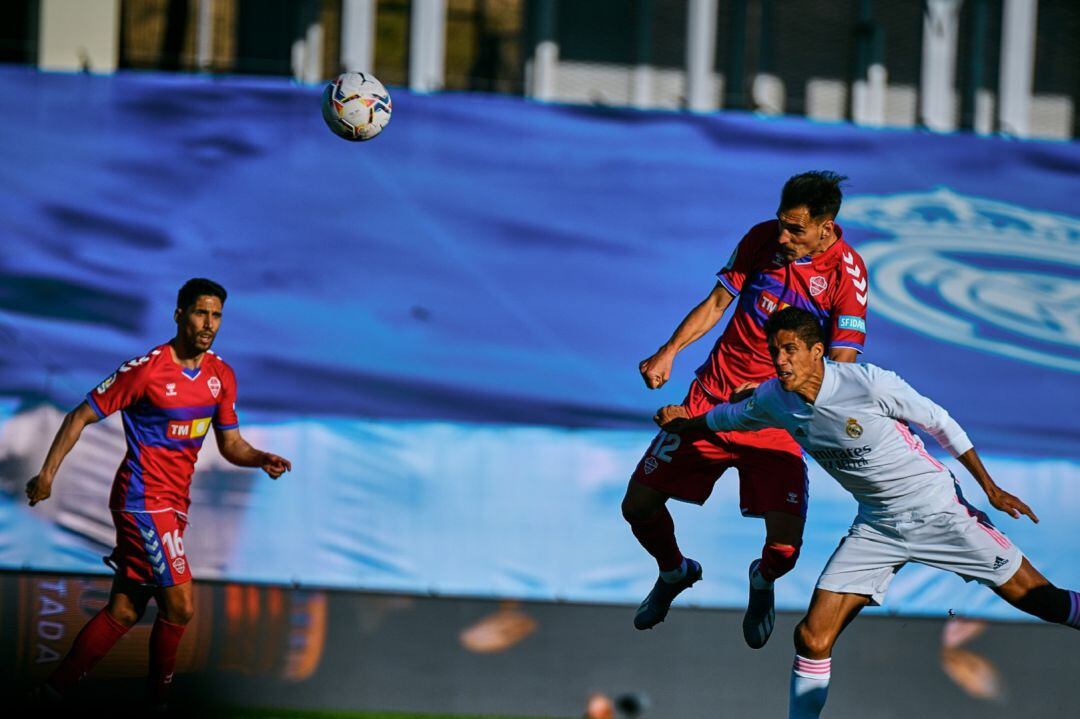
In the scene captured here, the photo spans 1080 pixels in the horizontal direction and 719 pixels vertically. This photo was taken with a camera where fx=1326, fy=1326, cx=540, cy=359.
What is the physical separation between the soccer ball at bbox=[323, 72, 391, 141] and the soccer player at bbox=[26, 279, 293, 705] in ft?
3.46

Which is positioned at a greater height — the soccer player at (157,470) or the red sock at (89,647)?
the soccer player at (157,470)

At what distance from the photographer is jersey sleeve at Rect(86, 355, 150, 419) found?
247 inches

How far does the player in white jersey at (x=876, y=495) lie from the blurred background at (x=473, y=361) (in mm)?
1746

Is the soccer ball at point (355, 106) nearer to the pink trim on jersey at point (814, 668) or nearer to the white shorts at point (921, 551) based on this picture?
the white shorts at point (921, 551)

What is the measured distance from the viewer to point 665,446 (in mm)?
5949

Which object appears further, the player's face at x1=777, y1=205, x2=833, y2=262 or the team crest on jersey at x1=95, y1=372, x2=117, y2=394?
the team crest on jersey at x1=95, y1=372, x2=117, y2=394

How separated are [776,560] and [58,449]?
10.9 feet

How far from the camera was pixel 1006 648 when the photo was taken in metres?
7.42

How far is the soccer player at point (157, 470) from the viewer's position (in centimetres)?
628

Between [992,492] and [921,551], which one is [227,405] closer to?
[921,551]

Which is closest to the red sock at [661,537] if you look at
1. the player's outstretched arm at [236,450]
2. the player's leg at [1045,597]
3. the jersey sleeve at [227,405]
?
the player's leg at [1045,597]

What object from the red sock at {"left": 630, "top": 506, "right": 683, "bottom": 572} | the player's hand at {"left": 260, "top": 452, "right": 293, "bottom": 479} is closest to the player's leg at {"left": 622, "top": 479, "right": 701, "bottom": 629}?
the red sock at {"left": 630, "top": 506, "right": 683, "bottom": 572}

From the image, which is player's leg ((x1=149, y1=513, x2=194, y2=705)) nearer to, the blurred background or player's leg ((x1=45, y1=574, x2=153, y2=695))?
player's leg ((x1=45, y1=574, x2=153, y2=695))

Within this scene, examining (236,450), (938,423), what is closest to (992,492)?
(938,423)
